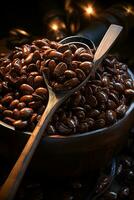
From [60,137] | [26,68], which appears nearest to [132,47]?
[26,68]

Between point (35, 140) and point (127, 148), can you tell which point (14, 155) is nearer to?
point (35, 140)

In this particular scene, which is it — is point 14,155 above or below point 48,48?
below

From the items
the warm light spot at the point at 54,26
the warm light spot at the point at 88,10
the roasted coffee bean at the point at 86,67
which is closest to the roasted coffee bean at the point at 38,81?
the roasted coffee bean at the point at 86,67

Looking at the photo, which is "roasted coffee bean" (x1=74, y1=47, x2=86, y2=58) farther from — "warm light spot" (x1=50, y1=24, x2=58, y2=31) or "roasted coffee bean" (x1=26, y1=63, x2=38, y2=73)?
"warm light spot" (x1=50, y1=24, x2=58, y2=31)

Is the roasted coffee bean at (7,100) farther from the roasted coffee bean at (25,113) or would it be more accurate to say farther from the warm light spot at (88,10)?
the warm light spot at (88,10)

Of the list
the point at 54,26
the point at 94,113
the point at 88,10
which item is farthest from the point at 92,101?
Answer: the point at 88,10

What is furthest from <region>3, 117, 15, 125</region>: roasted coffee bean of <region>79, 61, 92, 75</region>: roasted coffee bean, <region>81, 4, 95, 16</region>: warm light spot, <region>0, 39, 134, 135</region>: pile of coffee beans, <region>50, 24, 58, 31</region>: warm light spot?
<region>81, 4, 95, 16</region>: warm light spot
